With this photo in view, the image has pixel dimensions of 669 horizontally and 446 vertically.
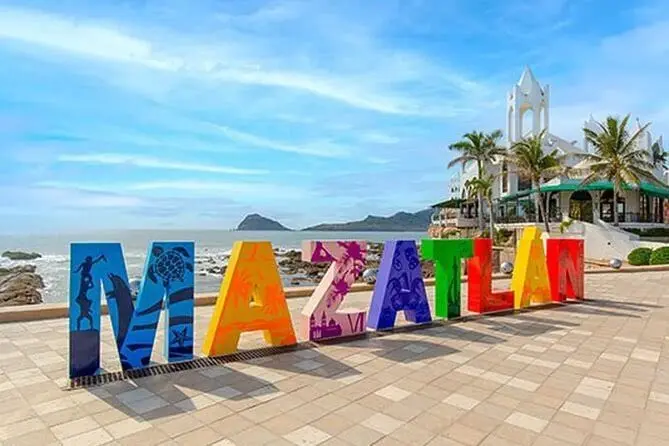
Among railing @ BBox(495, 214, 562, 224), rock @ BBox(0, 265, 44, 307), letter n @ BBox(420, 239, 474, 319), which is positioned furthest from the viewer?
railing @ BBox(495, 214, 562, 224)

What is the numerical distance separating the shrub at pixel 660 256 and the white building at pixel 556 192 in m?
10.0

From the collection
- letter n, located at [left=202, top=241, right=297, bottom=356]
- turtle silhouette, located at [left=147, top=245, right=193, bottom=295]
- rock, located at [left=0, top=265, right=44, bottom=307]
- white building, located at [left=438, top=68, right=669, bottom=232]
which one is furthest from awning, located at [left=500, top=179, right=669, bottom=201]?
turtle silhouette, located at [left=147, top=245, right=193, bottom=295]

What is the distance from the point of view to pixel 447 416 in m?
4.52

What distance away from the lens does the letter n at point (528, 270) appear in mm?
10281

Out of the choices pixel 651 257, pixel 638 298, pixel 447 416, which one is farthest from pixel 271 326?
pixel 651 257

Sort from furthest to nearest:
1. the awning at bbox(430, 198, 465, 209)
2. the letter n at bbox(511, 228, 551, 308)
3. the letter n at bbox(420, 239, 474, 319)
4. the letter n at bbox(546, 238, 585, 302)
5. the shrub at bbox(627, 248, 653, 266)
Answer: the awning at bbox(430, 198, 465, 209) < the shrub at bbox(627, 248, 653, 266) < the letter n at bbox(546, 238, 585, 302) < the letter n at bbox(511, 228, 551, 308) < the letter n at bbox(420, 239, 474, 319)

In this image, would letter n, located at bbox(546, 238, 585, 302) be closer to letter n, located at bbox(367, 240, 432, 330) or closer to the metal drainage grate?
letter n, located at bbox(367, 240, 432, 330)

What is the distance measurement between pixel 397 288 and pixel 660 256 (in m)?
21.2

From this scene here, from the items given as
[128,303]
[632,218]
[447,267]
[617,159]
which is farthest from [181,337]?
[632,218]

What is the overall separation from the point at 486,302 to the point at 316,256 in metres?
4.40

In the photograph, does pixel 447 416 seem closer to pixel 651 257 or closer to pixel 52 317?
pixel 52 317

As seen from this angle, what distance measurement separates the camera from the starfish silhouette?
235 inches

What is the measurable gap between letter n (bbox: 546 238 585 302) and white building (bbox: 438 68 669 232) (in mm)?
23809

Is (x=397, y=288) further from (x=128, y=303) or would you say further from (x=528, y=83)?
(x=528, y=83)
